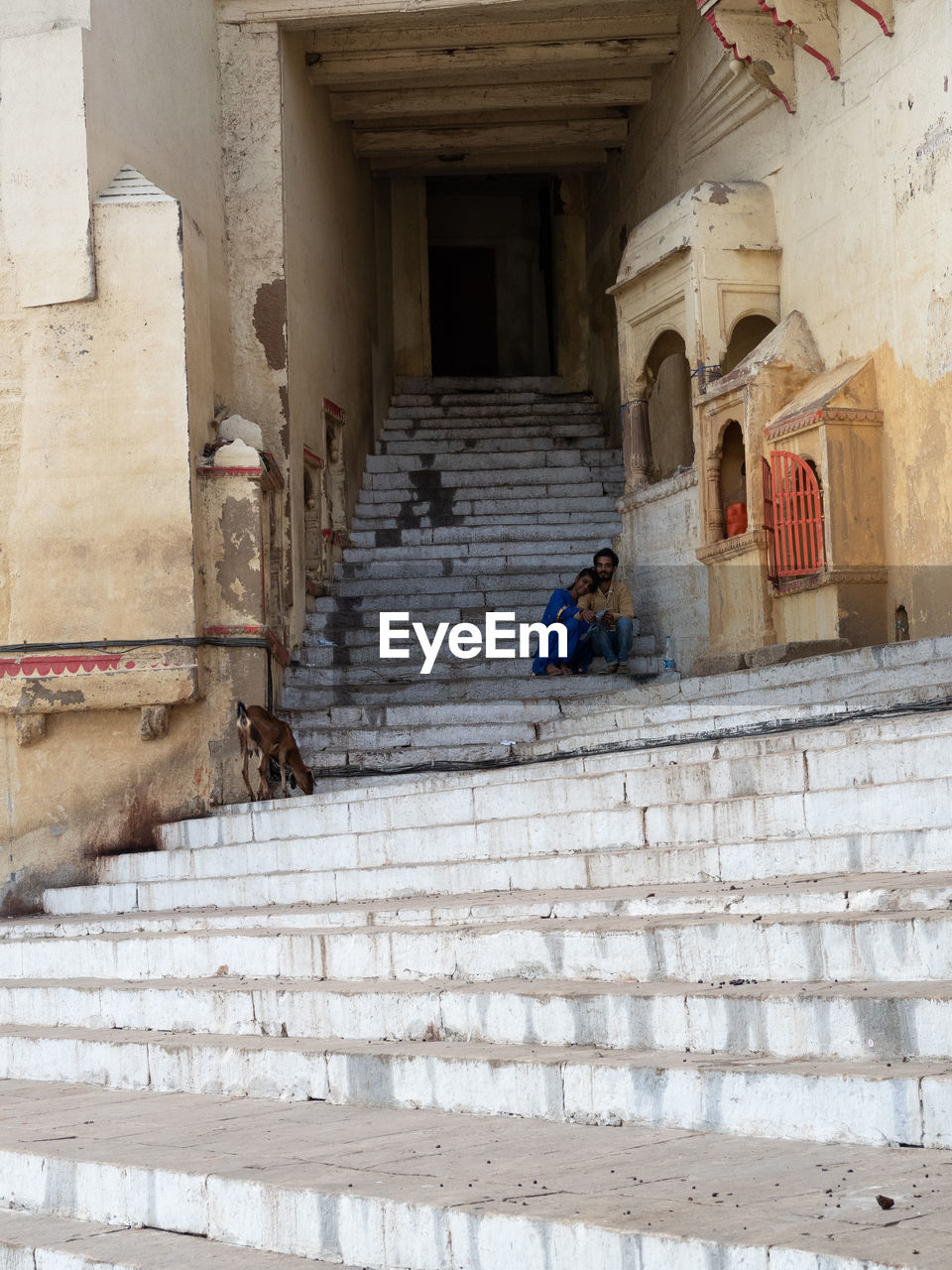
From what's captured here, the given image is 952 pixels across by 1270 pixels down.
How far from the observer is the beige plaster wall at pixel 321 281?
44.4 feet

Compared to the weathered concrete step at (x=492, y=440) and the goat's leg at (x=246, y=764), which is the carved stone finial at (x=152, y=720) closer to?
the goat's leg at (x=246, y=764)

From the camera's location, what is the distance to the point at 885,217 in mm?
10789

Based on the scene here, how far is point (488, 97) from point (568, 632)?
593 centimetres

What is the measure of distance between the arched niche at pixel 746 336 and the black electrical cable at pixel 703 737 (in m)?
4.75

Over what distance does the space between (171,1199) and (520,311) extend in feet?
68.6

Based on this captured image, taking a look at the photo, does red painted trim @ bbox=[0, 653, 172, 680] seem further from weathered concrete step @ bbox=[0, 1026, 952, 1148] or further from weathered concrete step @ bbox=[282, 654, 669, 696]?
weathered concrete step @ bbox=[0, 1026, 952, 1148]

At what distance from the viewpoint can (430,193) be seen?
2355 centimetres

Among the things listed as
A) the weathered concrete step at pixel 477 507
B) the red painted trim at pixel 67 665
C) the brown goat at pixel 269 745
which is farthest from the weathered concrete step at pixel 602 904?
the weathered concrete step at pixel 477 507

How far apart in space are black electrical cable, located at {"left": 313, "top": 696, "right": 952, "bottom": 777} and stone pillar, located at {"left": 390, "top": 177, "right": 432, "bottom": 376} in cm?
1076

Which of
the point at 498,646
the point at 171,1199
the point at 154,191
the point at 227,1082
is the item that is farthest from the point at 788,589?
the point at 171,1199

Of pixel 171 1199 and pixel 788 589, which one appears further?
pixel 788 589

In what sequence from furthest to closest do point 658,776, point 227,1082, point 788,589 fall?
1. point 788,589
2. point 658,776
3. point 227,1082

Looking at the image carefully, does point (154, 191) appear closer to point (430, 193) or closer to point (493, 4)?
point (493, 4)

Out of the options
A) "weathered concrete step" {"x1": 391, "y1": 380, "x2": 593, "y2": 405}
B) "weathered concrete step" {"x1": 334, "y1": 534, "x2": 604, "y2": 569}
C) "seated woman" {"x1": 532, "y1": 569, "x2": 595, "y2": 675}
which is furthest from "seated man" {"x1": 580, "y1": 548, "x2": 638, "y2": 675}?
"weathered concrete step" {"x1": 391, "y1": 380, "x2": 593, "y2": 405}
